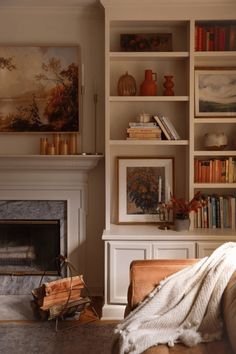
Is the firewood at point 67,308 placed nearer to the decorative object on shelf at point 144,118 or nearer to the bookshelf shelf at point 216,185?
the bookshelf shelf at point 216,185

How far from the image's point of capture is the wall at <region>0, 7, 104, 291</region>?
3.62 metres

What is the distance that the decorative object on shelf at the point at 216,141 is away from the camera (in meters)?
3.44

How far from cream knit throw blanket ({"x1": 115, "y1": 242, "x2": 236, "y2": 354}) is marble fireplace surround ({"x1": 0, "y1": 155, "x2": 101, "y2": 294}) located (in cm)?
168

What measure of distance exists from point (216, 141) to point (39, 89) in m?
1.61

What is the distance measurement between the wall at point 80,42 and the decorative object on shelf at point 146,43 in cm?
23

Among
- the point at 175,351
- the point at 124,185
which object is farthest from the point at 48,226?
the point at 175,351

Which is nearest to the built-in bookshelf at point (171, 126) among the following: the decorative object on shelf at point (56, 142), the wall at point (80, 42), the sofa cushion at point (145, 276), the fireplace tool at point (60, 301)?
the wall at point (80, 42)

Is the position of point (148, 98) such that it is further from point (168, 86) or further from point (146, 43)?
point (146, 43)

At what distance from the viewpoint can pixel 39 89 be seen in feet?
12.0

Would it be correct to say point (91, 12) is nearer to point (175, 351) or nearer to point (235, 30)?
point (235, 30)

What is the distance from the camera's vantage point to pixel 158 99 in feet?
11.1

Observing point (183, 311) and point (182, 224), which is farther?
point (182, 224)

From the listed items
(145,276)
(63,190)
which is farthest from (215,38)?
(145,276)

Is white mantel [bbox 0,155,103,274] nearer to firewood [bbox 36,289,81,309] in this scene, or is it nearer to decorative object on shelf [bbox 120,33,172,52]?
firewood [bbox 36,289,81,309]
